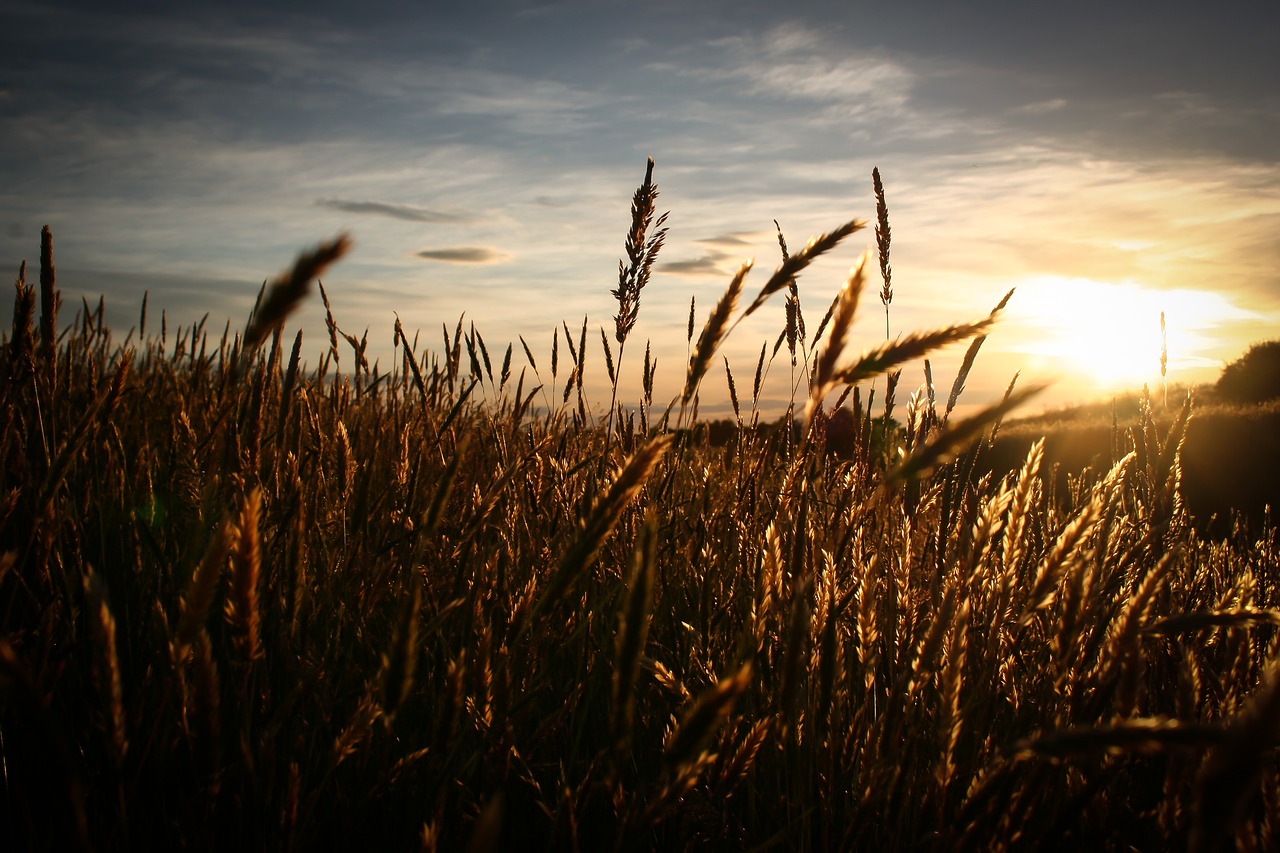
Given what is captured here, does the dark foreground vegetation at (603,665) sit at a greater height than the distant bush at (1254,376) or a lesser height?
lesser

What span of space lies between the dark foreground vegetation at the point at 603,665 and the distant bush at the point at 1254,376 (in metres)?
12.0

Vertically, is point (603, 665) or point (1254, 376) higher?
point (1254, 376)

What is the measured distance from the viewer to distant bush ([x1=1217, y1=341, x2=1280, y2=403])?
11852mm

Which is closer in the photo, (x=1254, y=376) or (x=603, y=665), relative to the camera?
(x=603, y=665)

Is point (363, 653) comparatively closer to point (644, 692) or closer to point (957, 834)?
point (644, 692)

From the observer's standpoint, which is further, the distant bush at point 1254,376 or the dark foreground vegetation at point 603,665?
the distant bush at point 1254,376

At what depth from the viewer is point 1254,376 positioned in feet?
40.5

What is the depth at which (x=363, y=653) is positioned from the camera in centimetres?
186

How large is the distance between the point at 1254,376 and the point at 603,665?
14730 millimetres

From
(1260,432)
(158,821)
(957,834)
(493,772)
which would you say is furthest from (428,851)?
(1260,432)

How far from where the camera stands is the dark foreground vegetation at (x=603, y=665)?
814mm

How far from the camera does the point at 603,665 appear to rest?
1668 millimetres

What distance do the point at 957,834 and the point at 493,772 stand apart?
27.2 inches

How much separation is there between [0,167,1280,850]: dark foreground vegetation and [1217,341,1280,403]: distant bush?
1203 centimetres
